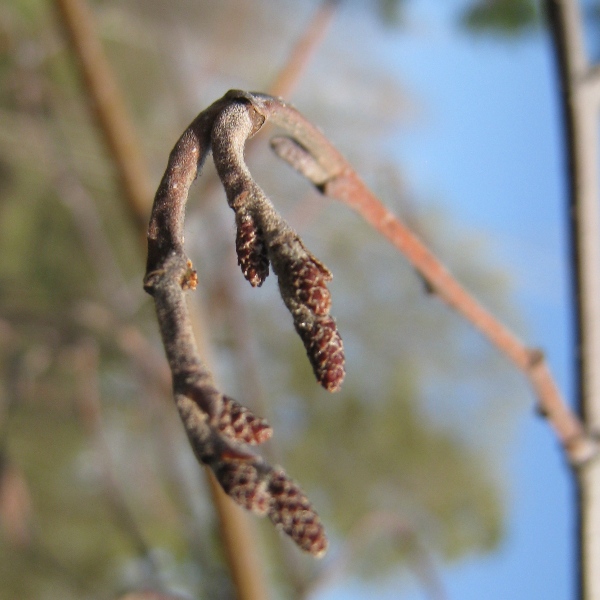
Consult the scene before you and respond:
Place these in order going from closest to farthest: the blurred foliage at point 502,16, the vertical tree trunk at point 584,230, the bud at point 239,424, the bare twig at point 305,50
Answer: the bud at point 239,424 < the vertical tree trunk at point 584,230 < the bare twig at point 305,50 < the blurred foliage at point 502,16

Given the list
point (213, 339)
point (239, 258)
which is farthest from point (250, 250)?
point (213, 339)

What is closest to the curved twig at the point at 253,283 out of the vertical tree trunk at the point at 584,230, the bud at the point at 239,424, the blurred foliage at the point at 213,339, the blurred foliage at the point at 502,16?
the bud at the point at 239,424

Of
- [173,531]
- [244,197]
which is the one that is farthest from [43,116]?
[244,197]

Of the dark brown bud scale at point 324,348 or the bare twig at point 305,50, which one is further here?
the bare twig at point 305,50

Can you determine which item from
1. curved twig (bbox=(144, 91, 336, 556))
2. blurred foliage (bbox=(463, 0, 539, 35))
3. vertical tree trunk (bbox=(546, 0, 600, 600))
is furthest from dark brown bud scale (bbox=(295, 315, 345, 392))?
blurred foliage (bbox=(463, 0, 539, 35))

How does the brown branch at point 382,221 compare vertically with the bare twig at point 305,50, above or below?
below

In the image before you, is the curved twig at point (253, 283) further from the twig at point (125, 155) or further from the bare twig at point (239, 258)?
the twig at point (125, 155)

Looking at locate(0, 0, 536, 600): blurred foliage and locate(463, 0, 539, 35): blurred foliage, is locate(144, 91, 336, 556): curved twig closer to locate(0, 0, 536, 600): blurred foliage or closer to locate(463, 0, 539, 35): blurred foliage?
locate(0, 0, 536, 600): blurred foliage

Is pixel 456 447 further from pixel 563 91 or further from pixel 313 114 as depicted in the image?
pixel 563 91

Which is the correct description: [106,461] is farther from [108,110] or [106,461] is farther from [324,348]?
[324,348]

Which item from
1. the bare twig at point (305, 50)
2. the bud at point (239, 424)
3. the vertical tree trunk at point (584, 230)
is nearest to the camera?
the bud at point (239, 424)
